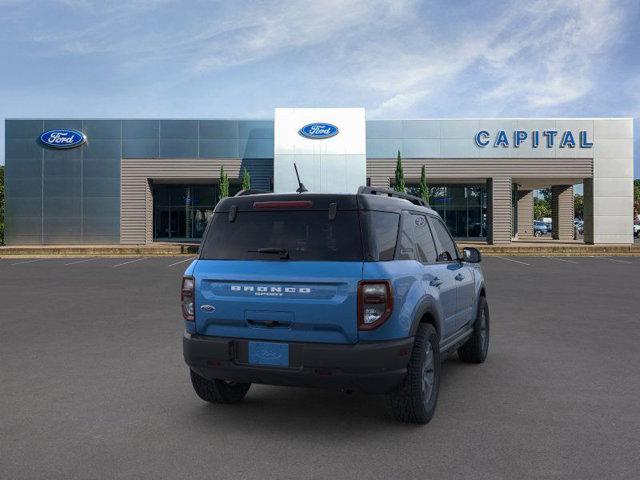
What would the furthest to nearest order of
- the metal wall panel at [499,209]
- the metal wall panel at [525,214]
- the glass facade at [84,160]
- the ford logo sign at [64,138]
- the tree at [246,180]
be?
the metal wall panel at [525,214] → the metal wall panel at [499,209] → the glass facade at [84,160] → the ford logo sign at [64,138] → the tree at [246,180]

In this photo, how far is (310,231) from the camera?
4.22 meters

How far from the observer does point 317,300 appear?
158 inches

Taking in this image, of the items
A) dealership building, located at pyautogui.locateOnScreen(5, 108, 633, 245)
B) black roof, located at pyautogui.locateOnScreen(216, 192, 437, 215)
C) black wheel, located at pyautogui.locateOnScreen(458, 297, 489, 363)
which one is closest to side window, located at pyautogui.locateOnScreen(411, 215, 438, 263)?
black roof, located at pyautogui.locateOnScreen(216, 192, 437, 215)

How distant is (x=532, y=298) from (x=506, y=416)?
807 centimetres

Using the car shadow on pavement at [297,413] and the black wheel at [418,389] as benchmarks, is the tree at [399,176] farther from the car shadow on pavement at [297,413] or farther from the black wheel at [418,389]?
the black wheel at [418,389]

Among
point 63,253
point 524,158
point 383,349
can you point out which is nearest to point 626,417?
point 383,349

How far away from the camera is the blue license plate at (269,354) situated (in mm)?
4074

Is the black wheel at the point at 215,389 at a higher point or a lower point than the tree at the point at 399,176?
lower

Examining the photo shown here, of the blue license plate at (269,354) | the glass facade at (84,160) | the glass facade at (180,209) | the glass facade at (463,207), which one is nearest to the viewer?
the blue license plate at (269,354)

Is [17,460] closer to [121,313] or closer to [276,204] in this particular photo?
[276,204]

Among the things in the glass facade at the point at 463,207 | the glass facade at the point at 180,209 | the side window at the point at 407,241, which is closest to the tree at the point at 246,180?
the glass facade at the point at 180,209

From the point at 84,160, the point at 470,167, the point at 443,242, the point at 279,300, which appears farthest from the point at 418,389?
the point at 84,160

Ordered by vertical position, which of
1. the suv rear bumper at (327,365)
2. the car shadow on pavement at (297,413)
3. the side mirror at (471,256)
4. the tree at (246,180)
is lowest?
the car shadow on pavement at (297,413)

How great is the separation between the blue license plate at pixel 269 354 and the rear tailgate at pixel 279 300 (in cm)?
6
